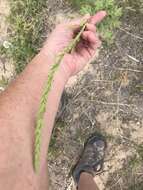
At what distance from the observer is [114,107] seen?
3.04 metres

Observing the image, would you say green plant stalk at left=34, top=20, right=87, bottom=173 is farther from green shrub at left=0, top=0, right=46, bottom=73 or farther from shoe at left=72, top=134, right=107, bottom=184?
green shrub at left=0, top=0, right=46, bottom=73

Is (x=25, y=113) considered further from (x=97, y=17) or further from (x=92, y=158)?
(x=92, y=158)

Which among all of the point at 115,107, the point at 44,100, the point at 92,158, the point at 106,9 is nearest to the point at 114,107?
the point at 115,107

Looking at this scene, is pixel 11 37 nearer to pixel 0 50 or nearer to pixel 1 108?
pixel 0 50

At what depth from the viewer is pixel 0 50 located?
320 centimetres

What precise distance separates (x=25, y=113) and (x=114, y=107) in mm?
942

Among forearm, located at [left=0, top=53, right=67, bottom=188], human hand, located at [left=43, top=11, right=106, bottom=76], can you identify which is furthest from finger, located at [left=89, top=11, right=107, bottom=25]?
forearm, located at [left=0, top=53, right=67, bottom=188]

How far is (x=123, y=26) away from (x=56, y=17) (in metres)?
0.47

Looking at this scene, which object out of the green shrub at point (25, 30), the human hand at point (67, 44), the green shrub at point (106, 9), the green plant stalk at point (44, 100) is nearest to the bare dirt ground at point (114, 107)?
the green shrub at point (25, 30)

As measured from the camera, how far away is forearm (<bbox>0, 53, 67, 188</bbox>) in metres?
2.12

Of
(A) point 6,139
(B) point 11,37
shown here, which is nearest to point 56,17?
(B) point 11,37

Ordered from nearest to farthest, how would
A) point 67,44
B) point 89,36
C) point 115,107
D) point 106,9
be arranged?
point 89,36 < point 67,44 < point 106,9 < point 115,107

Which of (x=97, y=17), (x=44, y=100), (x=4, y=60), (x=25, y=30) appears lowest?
(x=4, y=60)

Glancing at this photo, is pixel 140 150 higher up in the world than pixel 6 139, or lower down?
lower down
